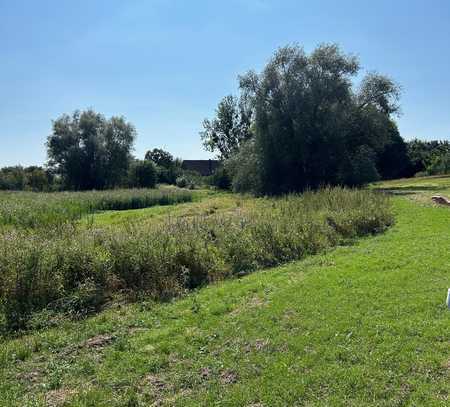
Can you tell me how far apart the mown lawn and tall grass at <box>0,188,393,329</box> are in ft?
2.71

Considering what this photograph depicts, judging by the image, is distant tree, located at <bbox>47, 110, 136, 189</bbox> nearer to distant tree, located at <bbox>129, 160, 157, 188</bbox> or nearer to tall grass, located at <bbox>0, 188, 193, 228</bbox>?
distant tree, located at <bbox>129, 160, 157, 188</bbox>

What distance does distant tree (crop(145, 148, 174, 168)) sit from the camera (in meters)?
77.6

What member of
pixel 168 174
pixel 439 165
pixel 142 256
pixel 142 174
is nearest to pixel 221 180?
pixel 142 174

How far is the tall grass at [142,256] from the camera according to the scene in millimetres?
6562

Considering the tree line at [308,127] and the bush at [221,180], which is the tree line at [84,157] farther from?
the tree line at [308,127]

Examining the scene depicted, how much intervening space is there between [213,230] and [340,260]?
307 cm

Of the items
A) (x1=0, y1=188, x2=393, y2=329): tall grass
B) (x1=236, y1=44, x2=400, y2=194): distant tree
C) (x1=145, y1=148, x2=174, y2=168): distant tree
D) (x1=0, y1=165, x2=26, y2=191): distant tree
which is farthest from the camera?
(x1=145, y1=148, x2=174, y2=168): distant tree

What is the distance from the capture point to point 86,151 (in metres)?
52.8

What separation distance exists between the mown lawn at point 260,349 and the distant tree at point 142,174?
50.9m

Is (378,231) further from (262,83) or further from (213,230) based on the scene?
(262,83)

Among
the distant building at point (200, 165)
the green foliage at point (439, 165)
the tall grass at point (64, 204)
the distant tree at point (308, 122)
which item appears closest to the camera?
the tall grass at point (64, 204)

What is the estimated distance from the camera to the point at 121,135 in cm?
5478

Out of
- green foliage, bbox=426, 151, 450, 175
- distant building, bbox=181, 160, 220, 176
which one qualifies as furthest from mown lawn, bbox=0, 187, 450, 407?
distant building, bbox=181, 160, 220, 176

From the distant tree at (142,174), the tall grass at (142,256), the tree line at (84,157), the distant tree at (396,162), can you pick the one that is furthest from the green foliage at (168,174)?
the tall grass at (142,256)
